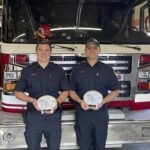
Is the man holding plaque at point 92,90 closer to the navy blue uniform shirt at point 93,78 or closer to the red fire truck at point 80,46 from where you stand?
the navy blue uniform shirt at point 93,78

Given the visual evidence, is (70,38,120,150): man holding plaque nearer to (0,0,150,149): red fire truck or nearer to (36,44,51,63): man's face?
(0,0,150,149): red fire truck

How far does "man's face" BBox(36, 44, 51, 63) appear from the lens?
4230 mm

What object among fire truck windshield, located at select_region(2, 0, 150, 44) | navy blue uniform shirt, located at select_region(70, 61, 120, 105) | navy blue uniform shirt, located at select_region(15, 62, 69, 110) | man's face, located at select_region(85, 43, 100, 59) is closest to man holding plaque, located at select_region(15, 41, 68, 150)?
navy blue uniform shirt, located at select_region(15, 62, 69, 110)

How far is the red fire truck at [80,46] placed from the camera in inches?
182

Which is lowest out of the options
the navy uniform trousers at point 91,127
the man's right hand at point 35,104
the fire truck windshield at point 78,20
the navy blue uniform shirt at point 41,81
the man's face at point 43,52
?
the navy uniform trousers at point 91,127

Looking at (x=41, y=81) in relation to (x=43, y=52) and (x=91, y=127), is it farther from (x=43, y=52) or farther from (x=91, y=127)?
(x=91, y=127)

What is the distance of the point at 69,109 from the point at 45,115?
665mm

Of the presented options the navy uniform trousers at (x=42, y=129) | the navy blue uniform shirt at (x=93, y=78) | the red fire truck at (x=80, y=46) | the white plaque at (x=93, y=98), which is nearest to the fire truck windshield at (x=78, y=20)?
the red fire truck at (x=80, y=46)

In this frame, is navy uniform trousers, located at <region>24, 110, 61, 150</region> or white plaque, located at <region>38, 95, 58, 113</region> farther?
navy uniform trousers, located at <region>24, 110, 61, 150</region>

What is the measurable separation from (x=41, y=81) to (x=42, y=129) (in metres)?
0.50

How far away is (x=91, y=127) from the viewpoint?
14.6 feet

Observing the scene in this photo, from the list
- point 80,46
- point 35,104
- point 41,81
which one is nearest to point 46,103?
point 35,104

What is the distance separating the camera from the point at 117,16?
5.46 m

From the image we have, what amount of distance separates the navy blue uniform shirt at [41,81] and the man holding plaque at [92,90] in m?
0.19
